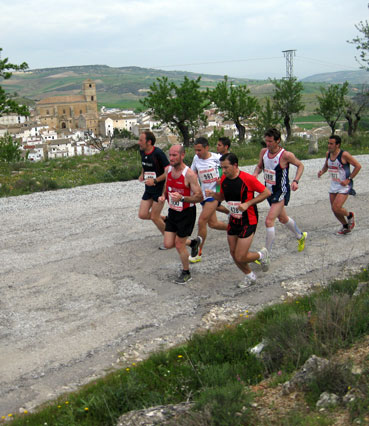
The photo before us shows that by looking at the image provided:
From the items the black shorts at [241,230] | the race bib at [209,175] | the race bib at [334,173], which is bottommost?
the black shorts at [241,230]

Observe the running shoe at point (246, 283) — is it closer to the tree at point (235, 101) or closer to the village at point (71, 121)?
the tree at point (235, 101)

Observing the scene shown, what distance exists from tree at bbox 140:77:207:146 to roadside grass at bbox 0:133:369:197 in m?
16.6

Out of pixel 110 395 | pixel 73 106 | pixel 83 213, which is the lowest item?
pixel 110 395

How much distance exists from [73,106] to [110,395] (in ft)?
614

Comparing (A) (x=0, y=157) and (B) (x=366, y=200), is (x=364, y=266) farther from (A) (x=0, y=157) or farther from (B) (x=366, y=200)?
(A) (x=0, y=157)

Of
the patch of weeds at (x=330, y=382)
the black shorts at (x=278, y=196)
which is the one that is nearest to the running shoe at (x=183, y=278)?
the black shorts at (x=278, y=196)

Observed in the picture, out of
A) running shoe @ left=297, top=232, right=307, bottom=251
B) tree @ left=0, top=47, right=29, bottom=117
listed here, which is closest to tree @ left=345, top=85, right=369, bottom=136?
tree @ left=0, top=47, right=29, bottom=117

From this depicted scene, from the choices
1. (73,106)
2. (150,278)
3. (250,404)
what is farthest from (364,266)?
(73,106)

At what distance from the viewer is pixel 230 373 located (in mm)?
4688

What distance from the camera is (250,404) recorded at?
4016 millimetres

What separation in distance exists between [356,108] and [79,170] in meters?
27.6

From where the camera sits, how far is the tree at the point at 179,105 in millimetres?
37781

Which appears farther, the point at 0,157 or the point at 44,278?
→ the point at 0,157

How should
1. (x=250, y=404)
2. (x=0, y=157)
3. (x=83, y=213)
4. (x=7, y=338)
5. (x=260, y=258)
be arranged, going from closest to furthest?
(x=250, y=404) → (x=7, y=338) → (x=260, y=258) → (x=83, y=213) → (x=0, y=157)
